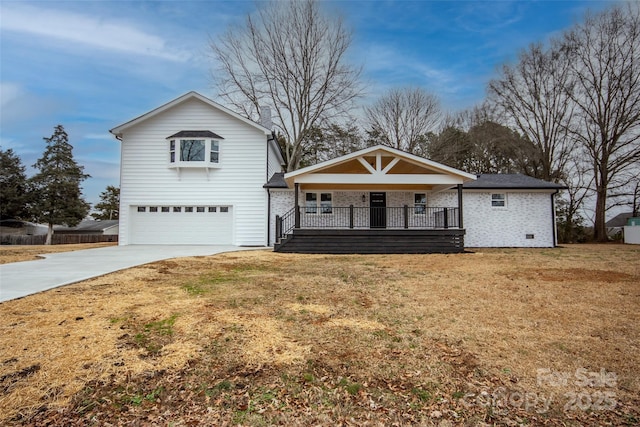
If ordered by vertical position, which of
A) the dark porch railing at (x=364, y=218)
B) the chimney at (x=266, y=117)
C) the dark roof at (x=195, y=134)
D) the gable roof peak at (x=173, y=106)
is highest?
the chimney at (x=266, y=117)

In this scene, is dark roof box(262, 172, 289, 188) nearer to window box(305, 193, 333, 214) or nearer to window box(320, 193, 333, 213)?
window box(305, 193, 333, 214)

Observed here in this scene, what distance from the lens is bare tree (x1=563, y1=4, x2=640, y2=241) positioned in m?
19.7

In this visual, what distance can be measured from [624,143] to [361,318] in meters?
24.1

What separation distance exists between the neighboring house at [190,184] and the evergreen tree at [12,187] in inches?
828

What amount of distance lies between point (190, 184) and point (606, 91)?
966 inches

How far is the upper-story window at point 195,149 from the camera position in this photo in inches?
624

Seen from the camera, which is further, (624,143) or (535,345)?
(624,143)

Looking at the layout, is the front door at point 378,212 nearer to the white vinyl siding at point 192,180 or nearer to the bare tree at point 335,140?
the white vinyl siding at point 192,180

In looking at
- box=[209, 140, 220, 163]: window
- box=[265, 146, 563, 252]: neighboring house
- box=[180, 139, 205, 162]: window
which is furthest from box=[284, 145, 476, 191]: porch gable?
box=[180, 139, 205, 162]: window

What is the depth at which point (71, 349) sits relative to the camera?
130 inches

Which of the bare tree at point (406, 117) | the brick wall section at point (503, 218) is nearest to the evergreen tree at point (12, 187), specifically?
the brick wall section at point (503, 218)

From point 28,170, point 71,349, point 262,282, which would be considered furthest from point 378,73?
point 28,170

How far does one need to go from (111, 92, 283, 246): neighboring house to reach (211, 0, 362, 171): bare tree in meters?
8.12

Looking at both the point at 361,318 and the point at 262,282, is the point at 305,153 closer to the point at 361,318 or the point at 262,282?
the point at 262,282
